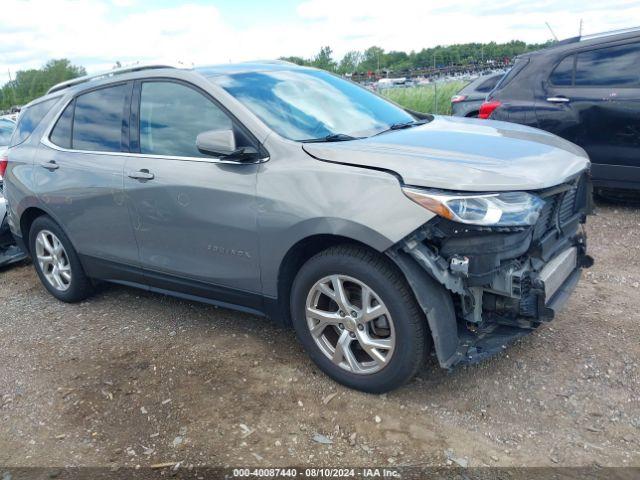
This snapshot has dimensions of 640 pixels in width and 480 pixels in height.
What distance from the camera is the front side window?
3.68 meters

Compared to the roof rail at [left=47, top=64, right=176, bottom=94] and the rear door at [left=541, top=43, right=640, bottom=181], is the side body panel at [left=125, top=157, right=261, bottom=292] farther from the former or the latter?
the rear door at [left=541, top=43, right=640, bottom=181]

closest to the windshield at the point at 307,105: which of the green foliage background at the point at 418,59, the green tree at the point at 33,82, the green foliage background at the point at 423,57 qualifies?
the green foliage background at the point at 418,59

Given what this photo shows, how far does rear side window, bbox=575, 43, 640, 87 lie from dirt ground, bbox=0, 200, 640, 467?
2.60m

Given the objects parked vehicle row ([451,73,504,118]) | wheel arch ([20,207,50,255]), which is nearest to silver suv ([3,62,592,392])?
wheel arch ([20,207,50,255])

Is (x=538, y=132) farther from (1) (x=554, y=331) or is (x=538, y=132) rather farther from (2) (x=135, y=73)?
(2) (x=135, y=73)

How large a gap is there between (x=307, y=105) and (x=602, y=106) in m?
3.78

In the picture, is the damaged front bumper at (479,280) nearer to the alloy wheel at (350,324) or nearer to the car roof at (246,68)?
the alloy wheel at (350,324)

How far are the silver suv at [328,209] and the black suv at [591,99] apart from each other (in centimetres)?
257

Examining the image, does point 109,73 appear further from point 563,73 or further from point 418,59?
point 418,59

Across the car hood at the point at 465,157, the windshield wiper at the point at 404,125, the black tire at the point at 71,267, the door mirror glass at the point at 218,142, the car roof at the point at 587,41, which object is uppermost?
the car roof at the point at 587,41

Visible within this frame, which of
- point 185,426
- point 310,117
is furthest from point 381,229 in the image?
point 185,426

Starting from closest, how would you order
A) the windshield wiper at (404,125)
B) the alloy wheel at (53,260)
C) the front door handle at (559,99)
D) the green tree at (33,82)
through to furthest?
1. the windshield wiper at (404,125)
2. the alloy wheel at (53,260)
3. the front door handle at (559,99)
4. the green tree at (33,82)

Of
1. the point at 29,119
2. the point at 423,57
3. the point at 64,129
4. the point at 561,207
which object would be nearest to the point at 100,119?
the point at 64,129

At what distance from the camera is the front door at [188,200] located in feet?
11.5
